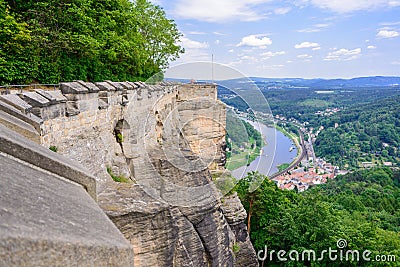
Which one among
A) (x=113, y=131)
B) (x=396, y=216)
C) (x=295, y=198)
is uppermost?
(x=113, y=131)

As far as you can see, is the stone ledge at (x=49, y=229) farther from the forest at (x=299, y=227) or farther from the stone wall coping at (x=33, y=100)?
the forest at (x=299, y=227)

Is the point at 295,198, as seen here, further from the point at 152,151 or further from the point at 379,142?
the point at 379,142

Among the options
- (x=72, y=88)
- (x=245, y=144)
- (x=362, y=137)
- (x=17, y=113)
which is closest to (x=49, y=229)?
(x=17, y=113)

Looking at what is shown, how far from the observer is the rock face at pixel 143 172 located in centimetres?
607

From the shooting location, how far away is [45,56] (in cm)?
1519

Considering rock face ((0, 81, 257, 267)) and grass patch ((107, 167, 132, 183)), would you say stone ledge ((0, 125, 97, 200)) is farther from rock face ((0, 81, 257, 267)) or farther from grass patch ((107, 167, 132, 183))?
grass patch ((107, 167, 132, 183))

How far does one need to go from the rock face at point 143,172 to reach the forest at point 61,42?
14.4 feet

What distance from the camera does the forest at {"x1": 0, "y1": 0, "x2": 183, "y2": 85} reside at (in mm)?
13367

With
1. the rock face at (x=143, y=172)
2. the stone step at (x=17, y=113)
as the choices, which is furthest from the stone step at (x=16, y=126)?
the rock face at (x=143, y=172)

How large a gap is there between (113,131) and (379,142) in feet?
382

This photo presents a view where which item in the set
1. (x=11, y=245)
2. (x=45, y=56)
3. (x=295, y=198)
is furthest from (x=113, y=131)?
(x=295, y=198)

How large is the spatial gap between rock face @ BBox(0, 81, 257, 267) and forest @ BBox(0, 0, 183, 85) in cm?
440

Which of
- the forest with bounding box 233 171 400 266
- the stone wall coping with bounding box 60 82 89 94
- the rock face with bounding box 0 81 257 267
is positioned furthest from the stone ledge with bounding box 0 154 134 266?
the forest with bounding box 233 171 400 266

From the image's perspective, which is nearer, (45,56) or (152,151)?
(152,151)
